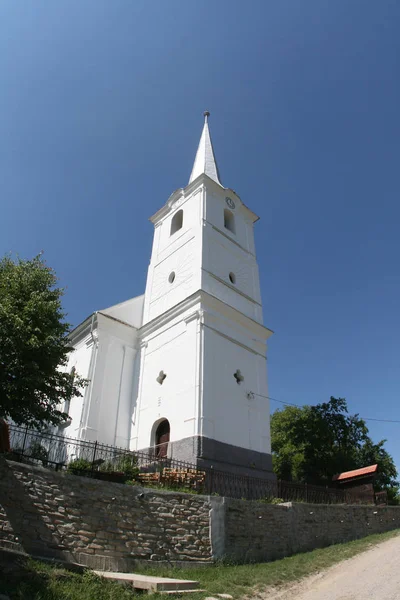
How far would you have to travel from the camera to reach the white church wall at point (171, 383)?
15.5 metres

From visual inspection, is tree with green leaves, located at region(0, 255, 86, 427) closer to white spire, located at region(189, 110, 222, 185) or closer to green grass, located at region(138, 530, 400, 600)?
green grass, located at region(138, 530, 400, 600)

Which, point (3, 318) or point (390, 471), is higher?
point (3, 318)

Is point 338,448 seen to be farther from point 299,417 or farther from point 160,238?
point 160,238

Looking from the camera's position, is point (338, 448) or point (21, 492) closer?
point (21, 492)

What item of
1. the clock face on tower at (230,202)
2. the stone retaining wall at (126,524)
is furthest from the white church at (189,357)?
the stone retaining wall at (126,524)

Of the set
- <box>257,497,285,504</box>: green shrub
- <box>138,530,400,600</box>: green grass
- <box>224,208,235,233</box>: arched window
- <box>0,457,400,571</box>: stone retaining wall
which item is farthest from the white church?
<box>138,530,400,600</box>: green grass

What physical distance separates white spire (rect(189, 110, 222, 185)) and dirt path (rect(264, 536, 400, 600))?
66.4 feet

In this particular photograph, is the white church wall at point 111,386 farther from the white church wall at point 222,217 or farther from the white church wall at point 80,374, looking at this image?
the white church wall at point 222,217

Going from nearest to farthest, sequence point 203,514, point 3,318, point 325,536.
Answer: point 203,514
point 3,318
point 325,536

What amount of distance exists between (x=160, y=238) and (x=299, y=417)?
1442 centimetres

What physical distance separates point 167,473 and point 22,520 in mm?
4736

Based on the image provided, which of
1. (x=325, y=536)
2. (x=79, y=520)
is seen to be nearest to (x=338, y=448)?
(x=325, y=536)

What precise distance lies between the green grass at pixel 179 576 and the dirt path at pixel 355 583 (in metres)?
0.39

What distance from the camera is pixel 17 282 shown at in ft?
41.8
